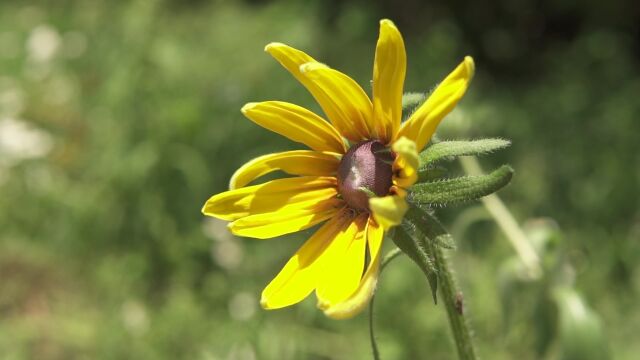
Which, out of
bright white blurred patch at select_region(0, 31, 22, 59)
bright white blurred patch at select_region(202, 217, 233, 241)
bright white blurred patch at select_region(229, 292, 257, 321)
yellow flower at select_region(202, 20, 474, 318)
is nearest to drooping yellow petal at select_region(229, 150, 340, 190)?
yellow flower at select_region(202, 20, 474, 318)

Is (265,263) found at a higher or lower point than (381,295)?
higher

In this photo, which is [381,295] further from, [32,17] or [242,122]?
[32,17]

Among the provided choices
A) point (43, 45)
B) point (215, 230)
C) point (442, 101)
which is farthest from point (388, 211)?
point (43, 45)

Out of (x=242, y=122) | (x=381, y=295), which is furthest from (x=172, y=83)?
(x=381, y=295)

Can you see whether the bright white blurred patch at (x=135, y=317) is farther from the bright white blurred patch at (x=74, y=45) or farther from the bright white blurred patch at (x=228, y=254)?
the bright white blurred patch at (x=74, y=45)

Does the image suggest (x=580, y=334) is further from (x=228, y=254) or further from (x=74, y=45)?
(x=74, y=45)

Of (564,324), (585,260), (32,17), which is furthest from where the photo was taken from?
(32,17)

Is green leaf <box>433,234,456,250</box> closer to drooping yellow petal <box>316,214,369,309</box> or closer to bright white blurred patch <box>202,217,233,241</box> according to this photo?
drooping yellow petal <box>316,214,369,309</box>
